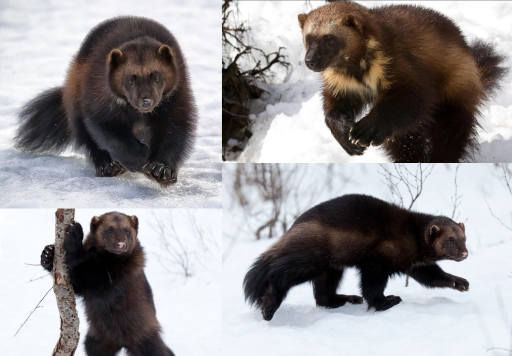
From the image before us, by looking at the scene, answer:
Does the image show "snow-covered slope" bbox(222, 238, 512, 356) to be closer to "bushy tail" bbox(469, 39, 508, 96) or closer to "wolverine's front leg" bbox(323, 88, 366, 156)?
"wolverine's front leg" bbox(323, 88, 366, 156)

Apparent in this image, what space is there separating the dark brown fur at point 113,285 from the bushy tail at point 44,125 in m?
0.87

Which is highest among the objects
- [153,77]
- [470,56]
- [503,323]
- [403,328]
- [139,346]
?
[470,56]

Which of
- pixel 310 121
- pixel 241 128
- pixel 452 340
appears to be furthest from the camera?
pixel 241 128

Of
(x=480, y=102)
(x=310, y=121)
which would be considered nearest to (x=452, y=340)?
(x=480, y=102)

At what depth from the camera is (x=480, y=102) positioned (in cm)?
411

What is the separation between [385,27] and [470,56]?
32.3 inches

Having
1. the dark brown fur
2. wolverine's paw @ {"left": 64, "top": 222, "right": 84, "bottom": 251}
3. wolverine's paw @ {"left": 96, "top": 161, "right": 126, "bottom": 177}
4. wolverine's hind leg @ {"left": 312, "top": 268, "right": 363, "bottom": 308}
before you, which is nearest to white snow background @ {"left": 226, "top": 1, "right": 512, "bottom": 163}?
wolverine's hind leg @ {"left": 312, "top": 268, "right": 363, "bottom": 308}

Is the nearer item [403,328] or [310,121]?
[403,328]

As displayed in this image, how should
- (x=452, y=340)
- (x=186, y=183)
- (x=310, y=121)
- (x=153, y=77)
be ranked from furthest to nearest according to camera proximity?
(x=310, y=121) < (x=186, y=183) < (x=153, y=77) < (x=452, y=340)

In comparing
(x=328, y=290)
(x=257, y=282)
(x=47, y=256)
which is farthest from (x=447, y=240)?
(x=47, y=256)

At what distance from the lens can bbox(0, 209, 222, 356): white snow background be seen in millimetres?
3801

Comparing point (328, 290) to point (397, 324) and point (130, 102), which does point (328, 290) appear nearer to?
point (397, 324)

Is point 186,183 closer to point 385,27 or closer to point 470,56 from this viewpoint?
point 385,27

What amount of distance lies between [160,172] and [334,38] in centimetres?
134
